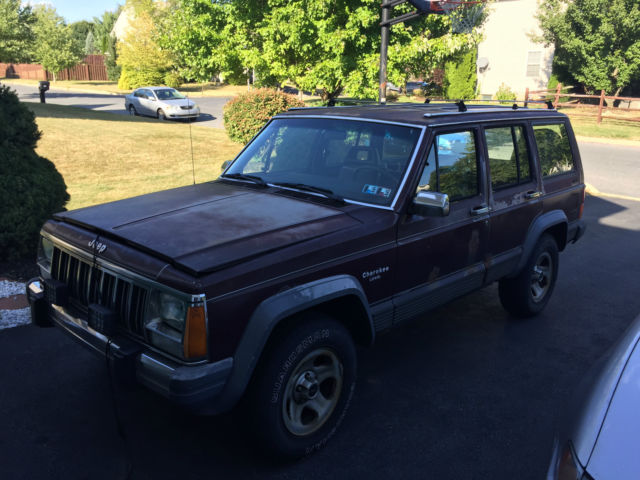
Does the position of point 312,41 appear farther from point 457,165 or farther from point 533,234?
point 457,165

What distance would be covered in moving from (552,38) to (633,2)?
209 inches

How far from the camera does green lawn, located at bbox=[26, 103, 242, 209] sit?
11.1 meters

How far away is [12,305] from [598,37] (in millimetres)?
28990

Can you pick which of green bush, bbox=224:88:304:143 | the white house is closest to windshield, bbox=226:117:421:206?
green bush, bbox=224:88:304:143

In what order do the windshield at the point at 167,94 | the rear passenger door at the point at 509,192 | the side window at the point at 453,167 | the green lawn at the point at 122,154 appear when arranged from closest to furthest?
the side window at the point at 453,167 < the rear passenger door at the point at 509,192 < the green lawn at the point at 122,154 < the windshield at the point at 167,94

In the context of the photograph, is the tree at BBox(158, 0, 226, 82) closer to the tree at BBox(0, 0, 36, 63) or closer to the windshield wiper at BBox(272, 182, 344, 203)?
the windshield wiper at BBox(272, 182, 344, 203)

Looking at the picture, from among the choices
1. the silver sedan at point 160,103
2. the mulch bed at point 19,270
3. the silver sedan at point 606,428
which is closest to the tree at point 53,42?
the silver sedan at point 160,103

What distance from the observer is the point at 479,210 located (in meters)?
4.41

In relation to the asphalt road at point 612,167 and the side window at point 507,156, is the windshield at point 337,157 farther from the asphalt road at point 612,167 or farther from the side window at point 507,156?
the asphalt road at point 612,167

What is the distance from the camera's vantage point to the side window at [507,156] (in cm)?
465

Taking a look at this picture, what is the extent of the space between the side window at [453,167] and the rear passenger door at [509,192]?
21 centimetres

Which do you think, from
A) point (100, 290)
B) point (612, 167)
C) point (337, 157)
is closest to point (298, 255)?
point (100, 290)

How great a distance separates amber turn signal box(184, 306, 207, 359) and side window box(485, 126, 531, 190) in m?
2.87

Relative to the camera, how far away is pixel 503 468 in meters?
3.33
